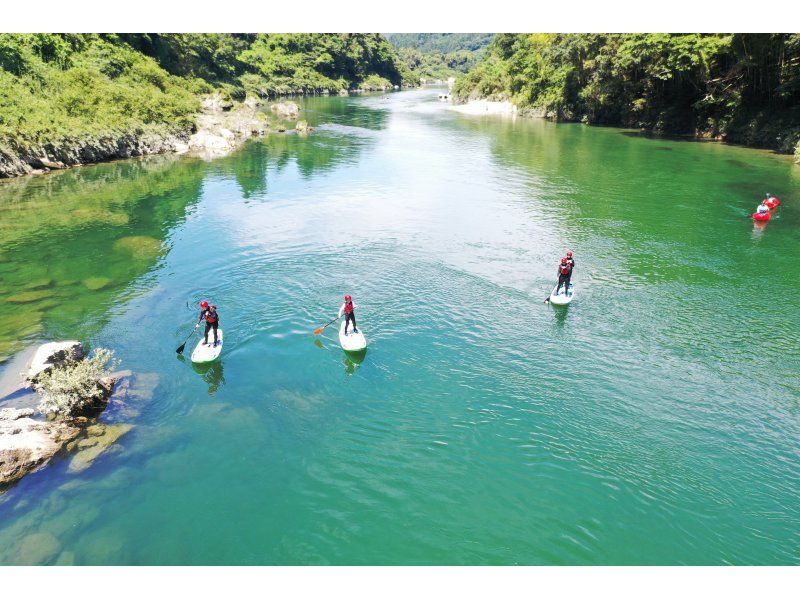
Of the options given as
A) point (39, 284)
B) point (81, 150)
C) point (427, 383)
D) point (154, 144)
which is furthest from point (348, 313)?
point (154, 144)

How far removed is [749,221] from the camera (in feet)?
117

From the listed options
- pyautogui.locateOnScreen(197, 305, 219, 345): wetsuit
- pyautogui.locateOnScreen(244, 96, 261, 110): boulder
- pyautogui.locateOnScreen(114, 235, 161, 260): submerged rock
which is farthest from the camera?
pyautogui.locateOnScreen(244, 96, 261, 110): boulder

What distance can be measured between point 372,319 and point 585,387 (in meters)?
9.81

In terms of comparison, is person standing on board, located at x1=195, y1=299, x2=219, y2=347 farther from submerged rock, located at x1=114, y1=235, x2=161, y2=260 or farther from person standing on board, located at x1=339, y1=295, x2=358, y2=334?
submerged rock, located at x1=114, y1=235, x2=161, y2=260

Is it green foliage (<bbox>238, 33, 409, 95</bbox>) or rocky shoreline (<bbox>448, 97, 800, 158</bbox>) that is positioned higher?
green foliage (<bbox>238, 33, 409, 95</bbox>)

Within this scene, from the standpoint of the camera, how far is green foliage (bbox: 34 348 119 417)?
51.8ft

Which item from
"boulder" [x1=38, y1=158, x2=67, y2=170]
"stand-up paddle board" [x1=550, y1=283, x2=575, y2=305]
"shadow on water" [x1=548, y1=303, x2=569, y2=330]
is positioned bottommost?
"shadow on water" [x1=548, y1=303, x2=569, y2=330]

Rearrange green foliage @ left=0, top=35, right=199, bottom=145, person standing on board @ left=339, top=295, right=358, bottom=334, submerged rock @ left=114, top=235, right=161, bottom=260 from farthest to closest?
1. green foliage @ left=0, top=35, right=199, bottom=145
2. submerged rock @ left=114, top=235, right=161, bottom=260
3. person standing on board @ left=339, top=295, right=358, bottom=334

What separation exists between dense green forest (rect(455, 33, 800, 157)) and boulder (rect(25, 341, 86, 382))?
216ft

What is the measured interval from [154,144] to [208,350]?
55.0m

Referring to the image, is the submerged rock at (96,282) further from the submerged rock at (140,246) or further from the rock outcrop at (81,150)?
the rock outcrop at (81,150)

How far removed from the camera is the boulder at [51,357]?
57.5 ft

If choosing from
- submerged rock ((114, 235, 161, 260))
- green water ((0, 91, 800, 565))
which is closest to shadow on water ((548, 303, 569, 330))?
green water ((0, 91, 800, 565))

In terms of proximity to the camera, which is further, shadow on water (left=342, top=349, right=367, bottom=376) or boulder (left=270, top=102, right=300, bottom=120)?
boulder (left=270, top=102, right=300, bottom=120)
